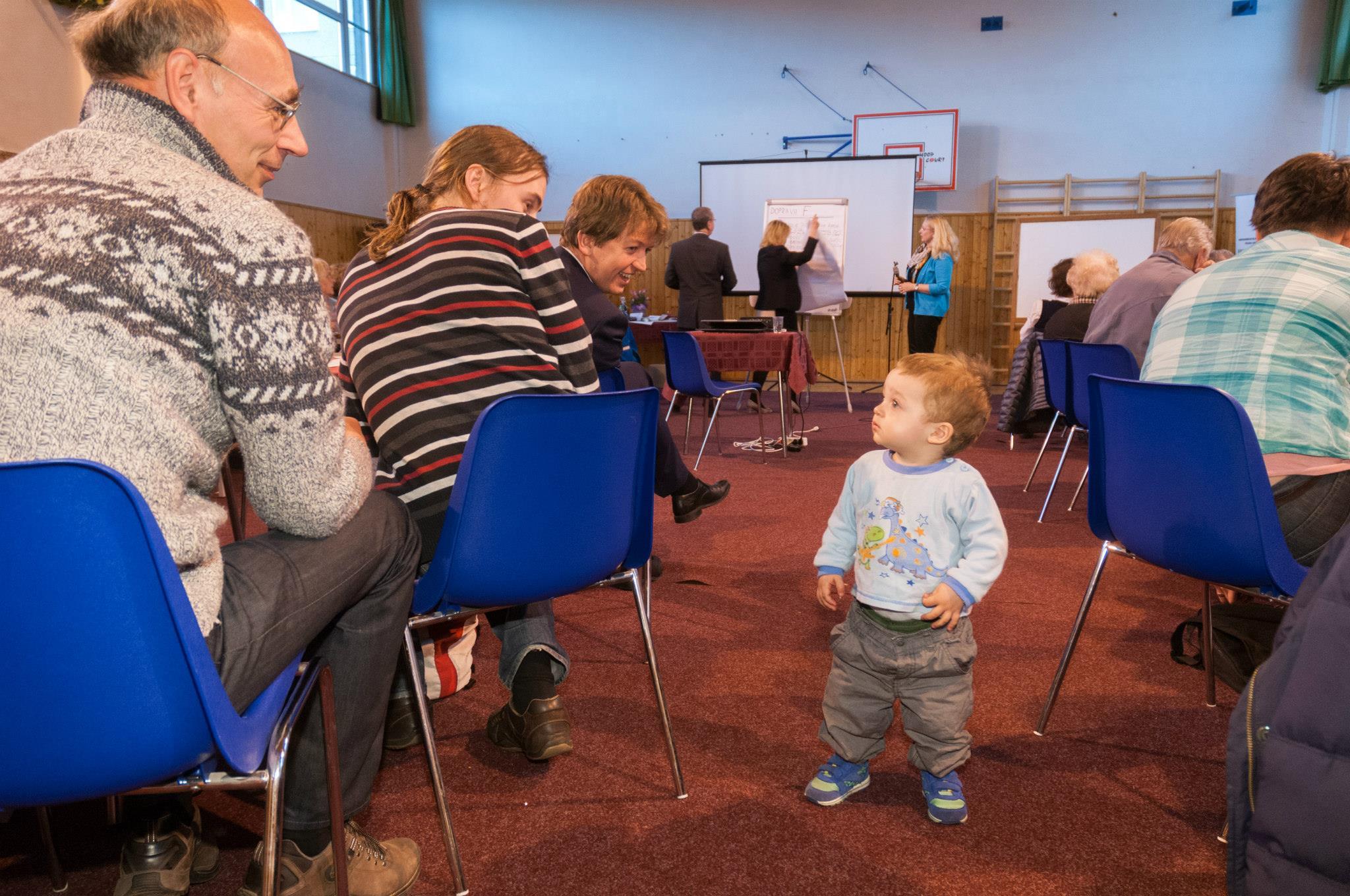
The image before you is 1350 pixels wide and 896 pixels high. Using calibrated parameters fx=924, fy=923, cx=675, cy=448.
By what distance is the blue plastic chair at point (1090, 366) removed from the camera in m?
3.30

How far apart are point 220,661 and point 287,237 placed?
44 cm

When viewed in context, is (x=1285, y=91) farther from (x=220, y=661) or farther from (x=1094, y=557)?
(x=220, y=661)

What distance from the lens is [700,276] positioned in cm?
715

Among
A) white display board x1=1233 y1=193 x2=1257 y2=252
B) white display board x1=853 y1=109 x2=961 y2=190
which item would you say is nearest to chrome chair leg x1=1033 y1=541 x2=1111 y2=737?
white display board x1=853 y1=109 x2=961 y2=190

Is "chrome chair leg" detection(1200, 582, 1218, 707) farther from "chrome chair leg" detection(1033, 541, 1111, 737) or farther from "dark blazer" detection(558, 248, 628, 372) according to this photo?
"dark blazer" detection(558, 248, 628, 372)

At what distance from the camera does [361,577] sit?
1.20 meters

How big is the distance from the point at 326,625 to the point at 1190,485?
4.63 ft

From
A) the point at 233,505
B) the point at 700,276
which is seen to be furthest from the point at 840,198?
the point at 233,505

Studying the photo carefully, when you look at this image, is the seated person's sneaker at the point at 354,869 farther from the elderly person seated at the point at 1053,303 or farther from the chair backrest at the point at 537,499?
the elderly person seated at the point at 1053,303

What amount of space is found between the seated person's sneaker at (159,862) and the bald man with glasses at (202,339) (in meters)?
0.25

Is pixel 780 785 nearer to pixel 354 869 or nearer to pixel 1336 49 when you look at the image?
pixel 354 869

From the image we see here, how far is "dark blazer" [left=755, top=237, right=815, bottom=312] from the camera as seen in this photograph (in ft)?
24.9

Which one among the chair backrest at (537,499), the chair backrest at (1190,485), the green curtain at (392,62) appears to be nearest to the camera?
the chair backrest at (537,499)

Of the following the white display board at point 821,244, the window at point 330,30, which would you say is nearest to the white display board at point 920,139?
the white display board at point 821,244
